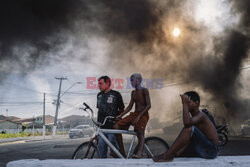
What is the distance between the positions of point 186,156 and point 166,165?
0.45 meters

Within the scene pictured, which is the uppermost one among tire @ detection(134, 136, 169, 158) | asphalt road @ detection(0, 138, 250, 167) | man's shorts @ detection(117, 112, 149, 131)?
man's shorts @ detection(117, 112, 149, 131)

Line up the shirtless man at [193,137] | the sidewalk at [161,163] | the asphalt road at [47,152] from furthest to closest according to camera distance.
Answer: the asphalt road at [47,152] → the shirtless man at [193,137] → the sidewalk at [161,163]

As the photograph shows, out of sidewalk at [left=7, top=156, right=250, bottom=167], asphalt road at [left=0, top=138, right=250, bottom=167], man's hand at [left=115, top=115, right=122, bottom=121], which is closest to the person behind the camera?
sidewalk at [left=7, top=156, right=250, bottom=167]

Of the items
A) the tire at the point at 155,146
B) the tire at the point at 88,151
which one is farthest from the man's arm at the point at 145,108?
the tire at the point at 88,151

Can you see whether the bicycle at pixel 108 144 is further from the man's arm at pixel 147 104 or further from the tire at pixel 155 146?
the man's arm at pixel 147 104

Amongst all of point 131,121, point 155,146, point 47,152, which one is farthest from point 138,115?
point 47,152

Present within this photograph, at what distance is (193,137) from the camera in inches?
105

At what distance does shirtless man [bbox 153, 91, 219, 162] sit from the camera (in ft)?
8.62

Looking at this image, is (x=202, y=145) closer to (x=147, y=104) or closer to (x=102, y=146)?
(x=147, y=104)

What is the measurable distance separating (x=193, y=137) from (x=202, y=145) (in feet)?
0.54

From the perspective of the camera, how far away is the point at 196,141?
269 centimetres

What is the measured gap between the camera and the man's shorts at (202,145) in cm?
264

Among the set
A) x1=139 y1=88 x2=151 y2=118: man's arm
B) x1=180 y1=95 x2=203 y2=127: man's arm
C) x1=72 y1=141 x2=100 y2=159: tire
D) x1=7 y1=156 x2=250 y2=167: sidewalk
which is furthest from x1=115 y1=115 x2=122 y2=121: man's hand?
x1=180 y1=95 x2=203 y2=127: man's arm

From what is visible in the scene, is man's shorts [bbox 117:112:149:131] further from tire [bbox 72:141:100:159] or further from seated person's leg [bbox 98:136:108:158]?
tire [bbox 72:141:100:159]
